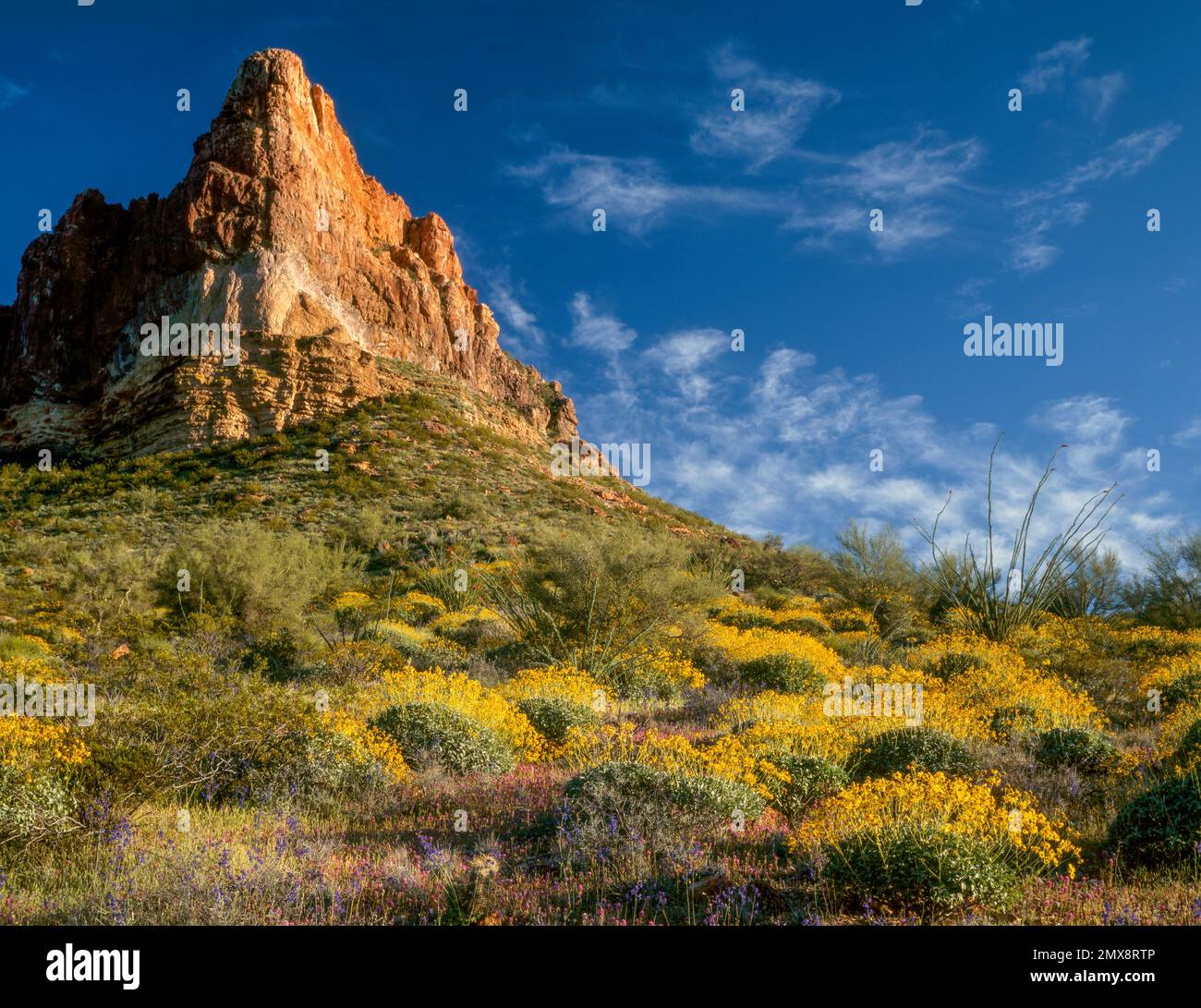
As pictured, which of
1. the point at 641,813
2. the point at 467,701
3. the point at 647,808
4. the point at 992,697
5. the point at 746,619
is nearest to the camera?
the point at 647,808

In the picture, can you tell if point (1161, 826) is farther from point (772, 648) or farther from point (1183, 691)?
point (772, 648)

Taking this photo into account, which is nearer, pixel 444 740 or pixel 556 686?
pixel 444 740

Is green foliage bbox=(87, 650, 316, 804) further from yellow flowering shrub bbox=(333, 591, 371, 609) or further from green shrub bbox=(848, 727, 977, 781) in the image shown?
yellow flowering shrub bbox=(333, 591, 371, 609)

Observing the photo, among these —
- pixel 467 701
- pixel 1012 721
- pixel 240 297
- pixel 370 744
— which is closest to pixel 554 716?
pixel 467 701

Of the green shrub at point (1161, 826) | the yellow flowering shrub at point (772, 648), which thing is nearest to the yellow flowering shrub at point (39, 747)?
the green shrub at point (1161, 826)

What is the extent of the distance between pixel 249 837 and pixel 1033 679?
12.7 metres

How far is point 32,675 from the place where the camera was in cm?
1032

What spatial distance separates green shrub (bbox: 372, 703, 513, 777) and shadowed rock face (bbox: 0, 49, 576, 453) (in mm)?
35426

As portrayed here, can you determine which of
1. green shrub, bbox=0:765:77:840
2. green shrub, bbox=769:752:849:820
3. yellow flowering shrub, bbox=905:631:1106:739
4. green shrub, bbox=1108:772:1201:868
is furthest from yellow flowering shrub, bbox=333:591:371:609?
green shrub, bbox=1108:772:1201:868

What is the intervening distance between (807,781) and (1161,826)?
2607 millimetres

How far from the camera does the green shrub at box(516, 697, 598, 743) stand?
9.18 m

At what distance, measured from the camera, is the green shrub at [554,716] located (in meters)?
9.18

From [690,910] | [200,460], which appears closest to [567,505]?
[200,460]

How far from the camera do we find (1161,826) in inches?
205
